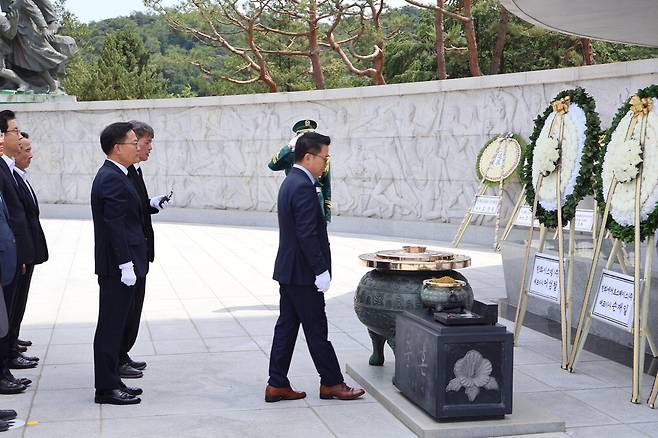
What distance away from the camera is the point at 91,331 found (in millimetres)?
7965

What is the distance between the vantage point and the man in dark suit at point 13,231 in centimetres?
593

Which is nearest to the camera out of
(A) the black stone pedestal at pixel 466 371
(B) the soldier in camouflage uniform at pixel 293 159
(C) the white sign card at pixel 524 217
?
(A) the black stone pedestal at pixel 466 371

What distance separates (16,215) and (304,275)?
7.11 ft

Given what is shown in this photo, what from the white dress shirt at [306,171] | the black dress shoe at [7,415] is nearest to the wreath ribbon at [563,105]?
the white dress shirt at [306,171]

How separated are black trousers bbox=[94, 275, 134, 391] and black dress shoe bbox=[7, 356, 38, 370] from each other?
1146 mm

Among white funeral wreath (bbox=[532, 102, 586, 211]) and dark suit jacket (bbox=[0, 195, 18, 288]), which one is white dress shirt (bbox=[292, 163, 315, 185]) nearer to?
dark suit jacket (bbox=[0, 195, 18, 288])

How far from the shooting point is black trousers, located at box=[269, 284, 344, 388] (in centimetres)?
556

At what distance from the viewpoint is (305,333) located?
5625 mm

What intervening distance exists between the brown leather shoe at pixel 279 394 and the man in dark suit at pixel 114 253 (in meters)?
0.84

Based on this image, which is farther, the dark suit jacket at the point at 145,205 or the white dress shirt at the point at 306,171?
the dark suit jacket at the point at 145,205

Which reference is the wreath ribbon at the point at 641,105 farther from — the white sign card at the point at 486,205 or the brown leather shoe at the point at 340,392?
the white sign card at the point at 486,205

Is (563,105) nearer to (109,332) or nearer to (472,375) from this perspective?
(472,375)

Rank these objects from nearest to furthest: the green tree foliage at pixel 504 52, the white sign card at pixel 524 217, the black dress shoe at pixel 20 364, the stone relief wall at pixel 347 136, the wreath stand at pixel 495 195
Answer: the black dress shoe at pixel 20 364 < the white sign card at pixel 524 217 < the wreath stand at pixel 495 195 < the stone relief wall at pixel 347 136 < the green tree foliage at pixel 504 52

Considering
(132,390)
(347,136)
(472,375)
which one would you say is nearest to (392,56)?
(347,136)
